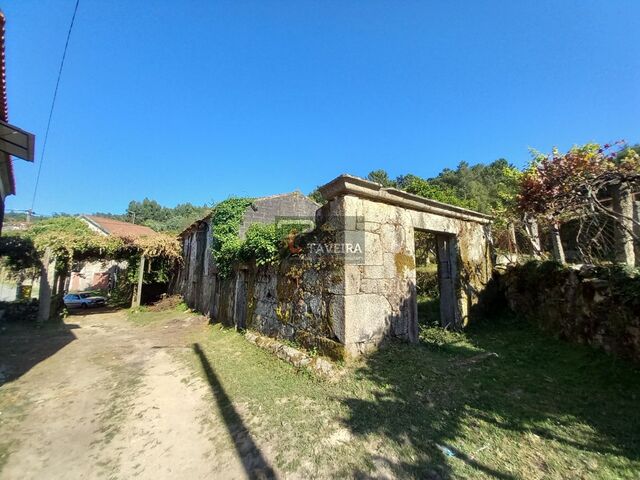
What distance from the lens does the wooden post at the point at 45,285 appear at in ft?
34.3

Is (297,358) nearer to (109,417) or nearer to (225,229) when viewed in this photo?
(109,417)

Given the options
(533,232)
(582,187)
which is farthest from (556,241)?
(582,187)

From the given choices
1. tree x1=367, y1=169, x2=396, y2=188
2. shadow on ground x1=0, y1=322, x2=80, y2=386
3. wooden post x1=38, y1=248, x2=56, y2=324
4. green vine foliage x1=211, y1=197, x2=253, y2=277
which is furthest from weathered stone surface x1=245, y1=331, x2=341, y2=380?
tree x1=367, y1=169, x2=396, y2=188

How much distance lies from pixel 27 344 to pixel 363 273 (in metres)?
8.73

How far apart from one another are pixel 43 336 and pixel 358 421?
9753 mm

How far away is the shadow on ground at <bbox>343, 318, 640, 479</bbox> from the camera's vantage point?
8.07ft

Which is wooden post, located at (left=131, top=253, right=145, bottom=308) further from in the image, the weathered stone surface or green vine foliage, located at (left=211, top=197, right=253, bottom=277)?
the weathered stone surface

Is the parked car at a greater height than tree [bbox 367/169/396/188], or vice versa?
tree [bbox 367/169/396/188]

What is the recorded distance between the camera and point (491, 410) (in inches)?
122

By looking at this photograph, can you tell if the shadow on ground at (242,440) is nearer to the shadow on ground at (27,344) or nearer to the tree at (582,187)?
the shadow on ground at (27,344)

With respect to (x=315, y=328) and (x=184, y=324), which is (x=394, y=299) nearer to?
(x=315, y=328)

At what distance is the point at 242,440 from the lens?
2.95m

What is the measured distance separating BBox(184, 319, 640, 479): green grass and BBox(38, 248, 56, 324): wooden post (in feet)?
32.7

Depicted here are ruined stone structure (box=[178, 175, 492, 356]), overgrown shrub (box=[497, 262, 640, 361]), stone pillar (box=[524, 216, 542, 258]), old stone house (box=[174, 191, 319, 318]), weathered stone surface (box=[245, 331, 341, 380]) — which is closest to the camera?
overgrown shrub (box=[497, 262, 640, 361])
